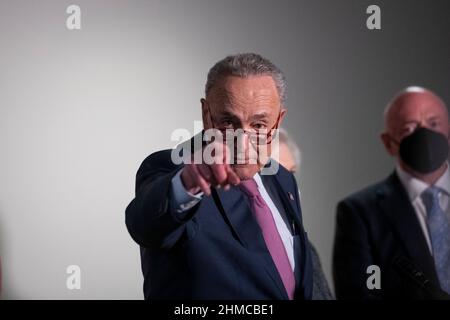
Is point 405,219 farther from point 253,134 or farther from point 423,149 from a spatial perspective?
point 253,134

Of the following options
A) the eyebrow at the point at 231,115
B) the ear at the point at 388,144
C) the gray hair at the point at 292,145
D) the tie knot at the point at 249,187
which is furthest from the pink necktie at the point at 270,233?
the ear at the point at 388,144

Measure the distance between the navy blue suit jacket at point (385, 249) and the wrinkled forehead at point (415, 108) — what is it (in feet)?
0.46

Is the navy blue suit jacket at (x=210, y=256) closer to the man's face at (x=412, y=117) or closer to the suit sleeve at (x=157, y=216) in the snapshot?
the suit sleeve at (x=157, y=216)

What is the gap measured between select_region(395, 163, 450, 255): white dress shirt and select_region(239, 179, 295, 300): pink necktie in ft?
1.27

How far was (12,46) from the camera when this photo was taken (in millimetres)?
1236

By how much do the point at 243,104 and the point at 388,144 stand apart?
0.46 metres

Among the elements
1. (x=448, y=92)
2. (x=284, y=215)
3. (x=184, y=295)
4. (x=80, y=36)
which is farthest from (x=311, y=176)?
(x=80, y=36)

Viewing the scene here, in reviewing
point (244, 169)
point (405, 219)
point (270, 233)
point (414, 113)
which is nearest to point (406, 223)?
point (405, 219)

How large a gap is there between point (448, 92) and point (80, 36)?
2.79 feet

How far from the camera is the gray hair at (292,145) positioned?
3.99 feet

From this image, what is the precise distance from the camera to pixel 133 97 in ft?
4.17

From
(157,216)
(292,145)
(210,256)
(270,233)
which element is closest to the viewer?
(157,216)

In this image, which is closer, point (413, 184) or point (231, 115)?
point (231, 115)
